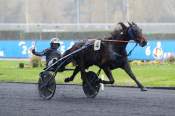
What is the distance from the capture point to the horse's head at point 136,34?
1415 centimetres

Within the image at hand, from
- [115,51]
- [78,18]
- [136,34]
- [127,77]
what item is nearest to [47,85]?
[115,51]

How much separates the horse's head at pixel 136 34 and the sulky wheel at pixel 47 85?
2210 mm

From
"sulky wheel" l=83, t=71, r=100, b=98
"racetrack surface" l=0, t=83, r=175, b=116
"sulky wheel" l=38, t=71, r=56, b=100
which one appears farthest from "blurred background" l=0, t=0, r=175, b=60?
"sulky wheel" l=38, t=71, r=56, b=100

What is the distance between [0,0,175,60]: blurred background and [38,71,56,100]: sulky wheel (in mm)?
29164

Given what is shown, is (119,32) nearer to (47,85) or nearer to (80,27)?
(47,85)

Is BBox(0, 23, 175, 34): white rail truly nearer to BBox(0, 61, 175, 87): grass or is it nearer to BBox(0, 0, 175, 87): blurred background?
BBox(0, 0, 175, 87): blurred background

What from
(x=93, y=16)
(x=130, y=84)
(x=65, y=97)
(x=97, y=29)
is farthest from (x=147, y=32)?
(x=65, y=97)

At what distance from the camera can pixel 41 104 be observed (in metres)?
13.5

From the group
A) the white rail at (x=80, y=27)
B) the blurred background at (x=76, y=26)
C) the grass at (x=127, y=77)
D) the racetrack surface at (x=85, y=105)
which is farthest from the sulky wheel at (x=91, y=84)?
the white rail at (x=80, y=27)

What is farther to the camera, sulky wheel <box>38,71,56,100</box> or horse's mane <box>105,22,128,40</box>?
sulky wheel <box>38,71,56,100</box>

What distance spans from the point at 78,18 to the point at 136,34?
3991 cm

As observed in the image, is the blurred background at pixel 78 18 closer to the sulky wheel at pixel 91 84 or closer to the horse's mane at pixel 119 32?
the sulky wheel at pixel 91 84

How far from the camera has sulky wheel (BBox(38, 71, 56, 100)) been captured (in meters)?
14.8

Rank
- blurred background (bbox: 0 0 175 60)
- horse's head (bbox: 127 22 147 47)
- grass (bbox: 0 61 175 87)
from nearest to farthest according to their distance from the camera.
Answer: horse's head (bbox: 127 22 147 47) < grass (bbox: 0 61 175 87) < blurred background (bbox: 0 0 175 60)
